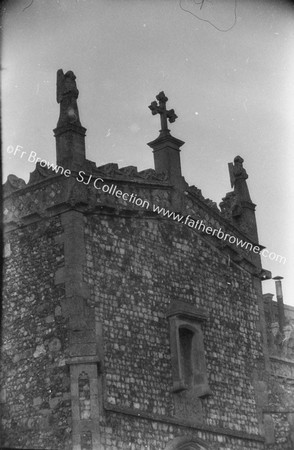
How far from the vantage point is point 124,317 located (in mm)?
23547

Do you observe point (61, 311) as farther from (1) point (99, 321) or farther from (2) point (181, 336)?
(2) point (181, 336)

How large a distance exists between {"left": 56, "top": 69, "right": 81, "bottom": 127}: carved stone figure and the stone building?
0.11 ft

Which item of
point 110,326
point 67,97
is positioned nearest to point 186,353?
point 110,326

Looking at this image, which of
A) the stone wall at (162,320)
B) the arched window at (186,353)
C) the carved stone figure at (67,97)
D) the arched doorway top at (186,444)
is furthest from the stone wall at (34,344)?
the arched window at (186,353)

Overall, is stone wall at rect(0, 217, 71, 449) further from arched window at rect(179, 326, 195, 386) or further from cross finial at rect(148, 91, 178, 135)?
cross finial at rect(148, 91, 178, 135)

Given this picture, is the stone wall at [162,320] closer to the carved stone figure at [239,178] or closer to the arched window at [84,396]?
the arched window at [84,396]

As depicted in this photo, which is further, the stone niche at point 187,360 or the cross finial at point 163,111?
the cross finial at point 163,111

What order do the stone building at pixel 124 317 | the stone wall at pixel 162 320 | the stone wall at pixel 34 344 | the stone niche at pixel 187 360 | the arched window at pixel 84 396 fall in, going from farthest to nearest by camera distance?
the stone niche at pixel 187 360
the stone wall at pixel 162 320
the stone building at pixel 124 317
the stone wall at pixel 34 344
the arched window at pixel 84 396

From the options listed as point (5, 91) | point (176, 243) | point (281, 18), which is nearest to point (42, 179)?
point (5, 91)

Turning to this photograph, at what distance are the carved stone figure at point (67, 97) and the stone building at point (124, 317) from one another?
3cm

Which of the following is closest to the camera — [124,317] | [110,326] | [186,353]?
[110,326]

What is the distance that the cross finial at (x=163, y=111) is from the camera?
26141mm

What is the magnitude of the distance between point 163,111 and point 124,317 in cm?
526

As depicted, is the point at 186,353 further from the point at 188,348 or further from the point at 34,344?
the point at 34,344
